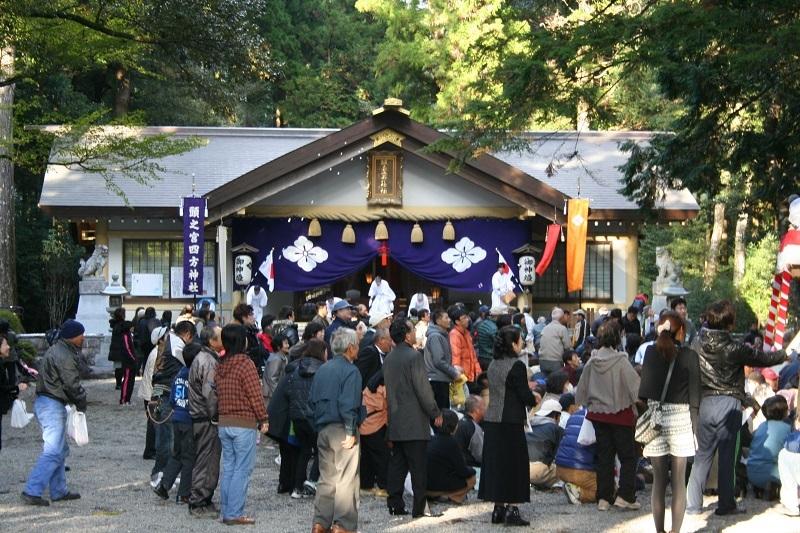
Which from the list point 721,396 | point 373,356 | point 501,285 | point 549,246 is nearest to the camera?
point 721,396

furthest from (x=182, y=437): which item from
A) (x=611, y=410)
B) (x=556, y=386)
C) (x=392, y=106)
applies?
(x=392, y=106)

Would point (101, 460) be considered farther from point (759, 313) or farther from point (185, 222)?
point (759, 313)

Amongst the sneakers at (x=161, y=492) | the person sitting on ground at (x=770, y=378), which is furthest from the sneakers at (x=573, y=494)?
the sneakers at (x=161, y=492)

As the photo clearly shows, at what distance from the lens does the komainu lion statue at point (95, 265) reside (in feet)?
75.5

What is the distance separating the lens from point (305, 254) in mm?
23750

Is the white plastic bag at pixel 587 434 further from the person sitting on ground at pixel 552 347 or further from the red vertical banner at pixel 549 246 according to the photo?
the red vertical banner at pixel 549 246

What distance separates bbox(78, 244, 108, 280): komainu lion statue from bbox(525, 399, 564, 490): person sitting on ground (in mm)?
14251

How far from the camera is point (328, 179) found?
2416 cm

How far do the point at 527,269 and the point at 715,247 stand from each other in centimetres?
1143

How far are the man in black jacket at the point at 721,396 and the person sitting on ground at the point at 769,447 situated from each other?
782mm

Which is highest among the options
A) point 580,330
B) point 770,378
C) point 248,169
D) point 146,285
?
point 248,169

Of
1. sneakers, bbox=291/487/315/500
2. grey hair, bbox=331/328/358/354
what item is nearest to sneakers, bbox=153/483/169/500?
sneakers, bbox=291/487/315/500

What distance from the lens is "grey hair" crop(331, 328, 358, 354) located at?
900 centimetres

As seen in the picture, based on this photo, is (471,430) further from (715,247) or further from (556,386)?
(715,247)
